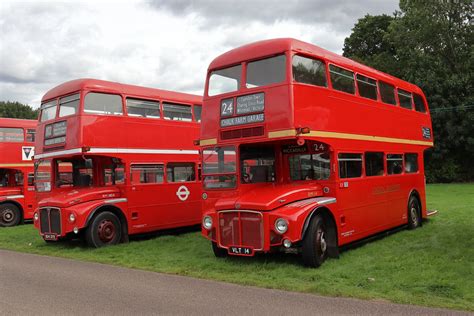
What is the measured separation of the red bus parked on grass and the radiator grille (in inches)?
462

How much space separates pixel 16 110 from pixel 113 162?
5826cm

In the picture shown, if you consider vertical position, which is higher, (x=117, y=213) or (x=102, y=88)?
(x=102, y=88)

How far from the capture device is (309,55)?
8867mm

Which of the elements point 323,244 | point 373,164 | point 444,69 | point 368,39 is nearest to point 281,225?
point 323,244

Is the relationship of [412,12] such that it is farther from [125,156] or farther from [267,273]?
[267,273]

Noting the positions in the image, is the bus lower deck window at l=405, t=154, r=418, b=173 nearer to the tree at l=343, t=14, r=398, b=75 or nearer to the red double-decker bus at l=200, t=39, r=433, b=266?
the red double-decker bus at l=200, t=39, r=433, b=266

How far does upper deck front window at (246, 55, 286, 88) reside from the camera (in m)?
8.54

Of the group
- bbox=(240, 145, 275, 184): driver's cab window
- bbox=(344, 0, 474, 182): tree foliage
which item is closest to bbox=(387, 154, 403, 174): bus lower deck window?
bbox=(240, 145, 275, 184): driver's cab window

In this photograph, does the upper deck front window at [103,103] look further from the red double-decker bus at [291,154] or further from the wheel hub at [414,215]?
the wheel hub at [414,215]

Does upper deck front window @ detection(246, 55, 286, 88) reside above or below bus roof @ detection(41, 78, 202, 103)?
below

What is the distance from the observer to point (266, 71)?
8766 millimetres

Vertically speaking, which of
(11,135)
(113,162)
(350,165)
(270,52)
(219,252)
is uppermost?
(270,52)

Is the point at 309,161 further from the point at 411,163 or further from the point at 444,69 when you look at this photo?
the point at 444,69

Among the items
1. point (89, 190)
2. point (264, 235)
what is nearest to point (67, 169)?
point (89, 190)
